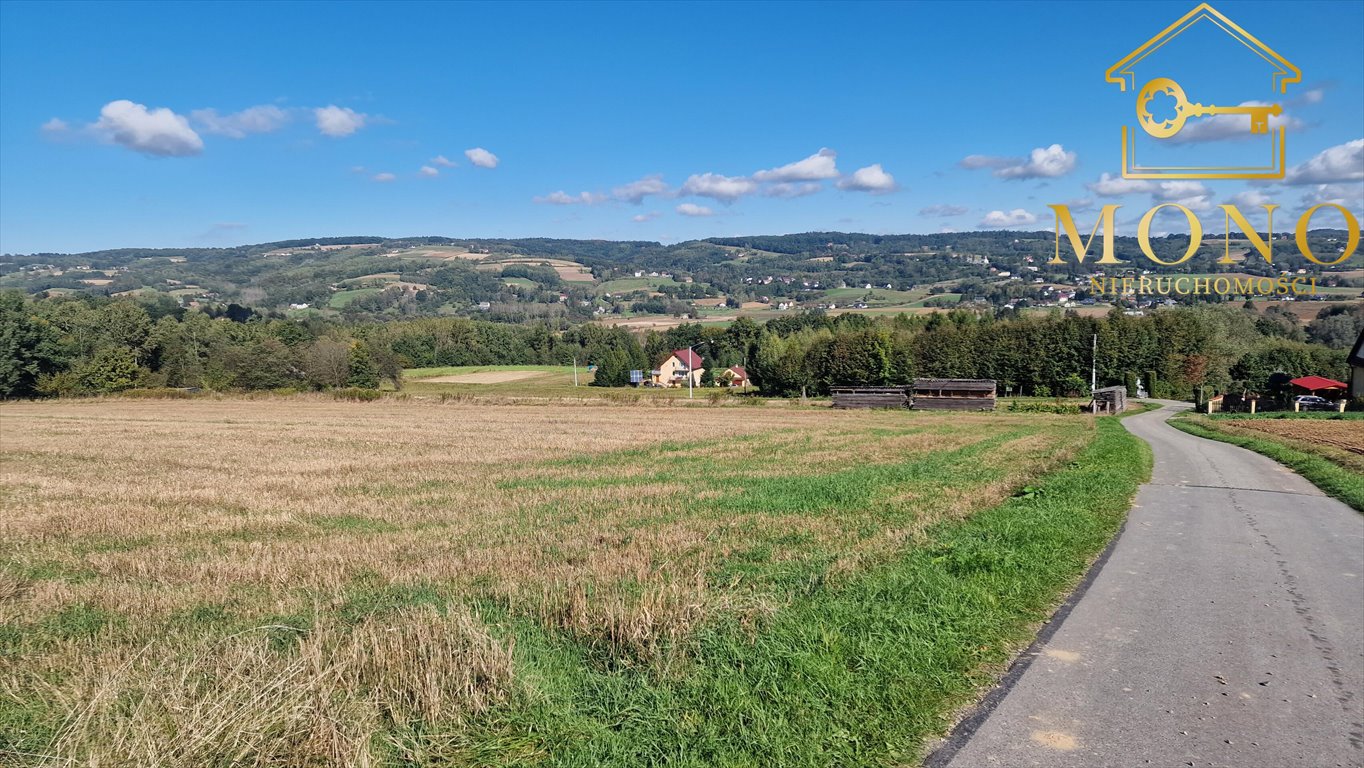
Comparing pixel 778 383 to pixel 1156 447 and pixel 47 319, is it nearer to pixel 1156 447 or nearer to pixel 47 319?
pixel 1156 447

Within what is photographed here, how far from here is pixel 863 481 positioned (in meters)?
17.0

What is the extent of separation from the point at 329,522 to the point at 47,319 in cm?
8711

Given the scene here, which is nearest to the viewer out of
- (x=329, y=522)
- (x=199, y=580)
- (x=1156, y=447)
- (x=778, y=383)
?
(x=199, y=580)

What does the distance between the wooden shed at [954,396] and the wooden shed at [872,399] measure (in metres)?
1.24

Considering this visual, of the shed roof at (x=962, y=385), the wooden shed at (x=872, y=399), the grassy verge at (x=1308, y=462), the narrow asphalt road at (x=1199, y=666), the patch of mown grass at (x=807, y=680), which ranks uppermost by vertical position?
the patch of mown grass at (x=807, y=680)

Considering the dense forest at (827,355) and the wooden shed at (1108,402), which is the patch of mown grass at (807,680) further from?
the dense forest at (827,355)

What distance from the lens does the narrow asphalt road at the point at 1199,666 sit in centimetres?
493

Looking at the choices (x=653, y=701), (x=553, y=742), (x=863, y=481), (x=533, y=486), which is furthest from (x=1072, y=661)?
(x=533, y=486)

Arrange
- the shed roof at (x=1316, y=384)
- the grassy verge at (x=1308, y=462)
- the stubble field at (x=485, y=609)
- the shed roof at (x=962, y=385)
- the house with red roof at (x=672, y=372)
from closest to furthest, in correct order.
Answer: the stubble field at (x=485, y=609) < the grassy verge at (x=1308, y=462) < the shed roof at (x=962, y=385) < the shed roof at (x=1316, y=384) < the house with red roof at (x=672, y=372)

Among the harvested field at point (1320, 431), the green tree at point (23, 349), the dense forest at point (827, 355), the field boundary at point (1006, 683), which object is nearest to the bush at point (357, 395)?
the dense forest at point (827, 355)

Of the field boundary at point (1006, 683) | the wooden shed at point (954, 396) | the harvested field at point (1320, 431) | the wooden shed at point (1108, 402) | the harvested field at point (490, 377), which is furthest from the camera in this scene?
the harvested field at point (490, 377)

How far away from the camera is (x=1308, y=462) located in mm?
21016

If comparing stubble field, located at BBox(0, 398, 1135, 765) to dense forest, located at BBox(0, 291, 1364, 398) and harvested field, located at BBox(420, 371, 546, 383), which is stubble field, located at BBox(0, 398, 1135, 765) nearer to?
dense forest, located at BBox(0, 291, 1364, 398)

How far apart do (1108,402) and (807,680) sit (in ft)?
202
